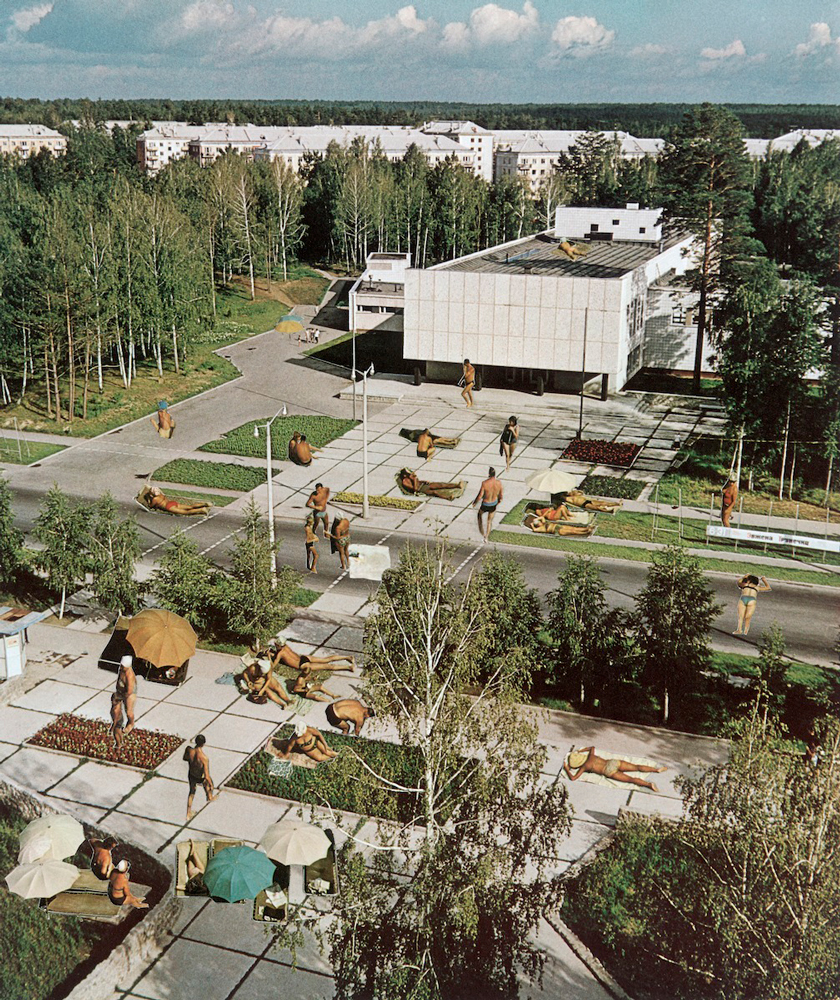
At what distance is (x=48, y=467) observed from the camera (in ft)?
154

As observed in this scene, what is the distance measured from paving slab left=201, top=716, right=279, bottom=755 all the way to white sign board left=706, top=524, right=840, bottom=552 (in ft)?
62.3

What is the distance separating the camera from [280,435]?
50750mm

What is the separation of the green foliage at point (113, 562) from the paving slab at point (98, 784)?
21.5 ft

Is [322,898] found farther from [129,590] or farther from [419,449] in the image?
[419,449]

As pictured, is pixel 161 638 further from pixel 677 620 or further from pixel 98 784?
pixel 677 620

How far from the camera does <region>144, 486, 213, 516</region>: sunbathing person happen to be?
4081cm

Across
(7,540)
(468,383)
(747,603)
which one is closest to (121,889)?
(7,540)

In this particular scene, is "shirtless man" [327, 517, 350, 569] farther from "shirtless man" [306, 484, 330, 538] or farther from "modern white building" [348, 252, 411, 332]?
"modern white building" [348, 252, 411, 332]

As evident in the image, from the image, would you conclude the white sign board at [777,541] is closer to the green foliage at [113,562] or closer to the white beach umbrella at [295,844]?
the green foliage at [113,562]

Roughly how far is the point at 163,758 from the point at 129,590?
692cm

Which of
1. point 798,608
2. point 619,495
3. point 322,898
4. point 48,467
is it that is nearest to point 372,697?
point 322,898

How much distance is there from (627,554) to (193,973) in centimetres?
2304

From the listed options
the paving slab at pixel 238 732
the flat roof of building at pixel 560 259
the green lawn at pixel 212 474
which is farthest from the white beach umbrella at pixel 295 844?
the flat roof of building at pixel 560 259

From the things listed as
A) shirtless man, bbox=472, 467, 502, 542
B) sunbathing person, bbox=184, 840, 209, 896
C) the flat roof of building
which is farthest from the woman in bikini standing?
the flat roof of building
